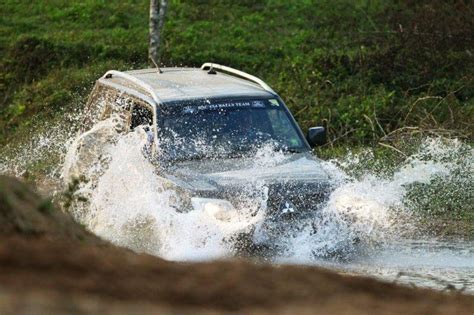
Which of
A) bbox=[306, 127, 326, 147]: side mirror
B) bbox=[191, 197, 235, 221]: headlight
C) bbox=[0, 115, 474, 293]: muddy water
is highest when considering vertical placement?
bbox=[191, 197, 235, 221]: headlight

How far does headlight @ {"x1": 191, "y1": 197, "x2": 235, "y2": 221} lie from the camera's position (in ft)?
34.0

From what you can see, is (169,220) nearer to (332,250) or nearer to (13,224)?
(332,250)

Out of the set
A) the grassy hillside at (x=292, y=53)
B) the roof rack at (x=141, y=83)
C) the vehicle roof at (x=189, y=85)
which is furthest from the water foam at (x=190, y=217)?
the grassy hillside at (x=292, y=53)

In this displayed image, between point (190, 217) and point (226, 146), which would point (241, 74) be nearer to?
point (226, 146)

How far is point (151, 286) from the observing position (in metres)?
5.21

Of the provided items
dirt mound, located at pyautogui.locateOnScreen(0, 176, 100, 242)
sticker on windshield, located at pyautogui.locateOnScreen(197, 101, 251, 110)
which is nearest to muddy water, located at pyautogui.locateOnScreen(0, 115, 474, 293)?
sticker on windshield, located at pyautogui.locateOnScreen(197, 101, 251, 110)

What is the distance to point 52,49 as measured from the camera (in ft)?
80.4

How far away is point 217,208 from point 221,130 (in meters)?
1.47

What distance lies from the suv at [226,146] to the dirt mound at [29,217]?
9.88 feet

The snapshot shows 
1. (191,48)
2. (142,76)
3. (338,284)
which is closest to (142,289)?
(338,284)

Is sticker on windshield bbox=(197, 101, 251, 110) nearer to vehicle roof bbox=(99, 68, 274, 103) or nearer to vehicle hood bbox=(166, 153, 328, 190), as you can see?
vehicle roof bbox=(99, 68, 274, 103)

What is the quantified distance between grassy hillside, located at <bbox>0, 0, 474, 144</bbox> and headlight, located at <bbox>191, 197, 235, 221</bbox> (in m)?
7.25

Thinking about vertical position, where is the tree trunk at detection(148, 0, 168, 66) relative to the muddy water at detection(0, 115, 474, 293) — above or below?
below

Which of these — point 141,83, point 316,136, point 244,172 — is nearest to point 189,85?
point 141,83
